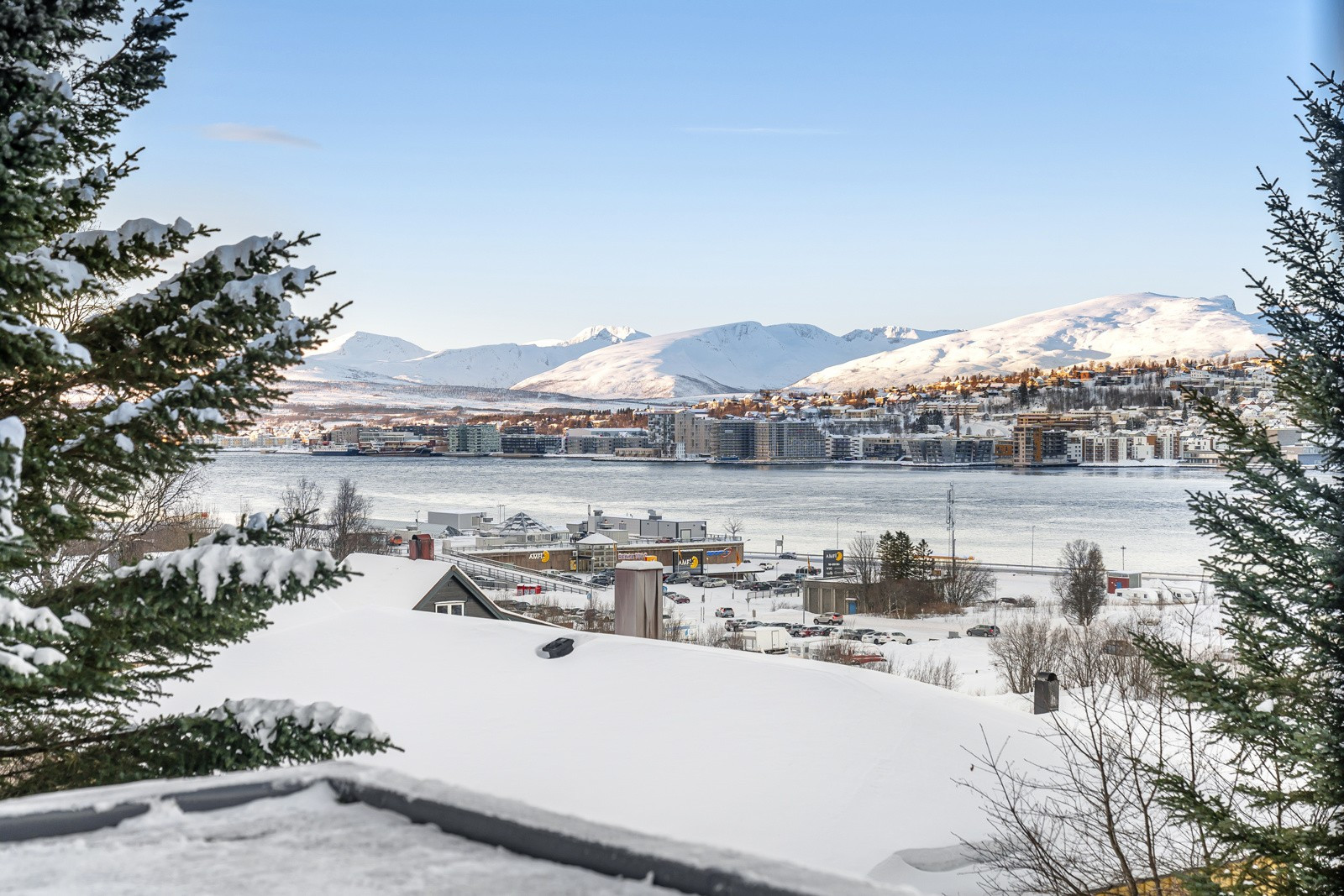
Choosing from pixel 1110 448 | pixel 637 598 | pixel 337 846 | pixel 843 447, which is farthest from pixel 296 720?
pixel 843 447

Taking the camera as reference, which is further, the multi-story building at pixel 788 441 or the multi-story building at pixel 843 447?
the multi-story building at pixel 788 441

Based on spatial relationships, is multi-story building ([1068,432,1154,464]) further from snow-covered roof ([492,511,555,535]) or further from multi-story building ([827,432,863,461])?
snow-covered roof ([492,511,555,535])

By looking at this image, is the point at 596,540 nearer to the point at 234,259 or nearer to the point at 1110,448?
the point at 234,259

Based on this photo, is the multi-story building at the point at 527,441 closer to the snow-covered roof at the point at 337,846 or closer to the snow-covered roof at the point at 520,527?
the snow-covered roof at the point at 520,527

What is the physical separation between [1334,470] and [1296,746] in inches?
67.8

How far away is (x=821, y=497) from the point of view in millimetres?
121000

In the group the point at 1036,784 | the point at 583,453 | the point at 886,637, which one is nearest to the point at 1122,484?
the point at 583,453

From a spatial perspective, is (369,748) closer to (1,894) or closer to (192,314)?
(192,314)

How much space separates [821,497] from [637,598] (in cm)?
10911

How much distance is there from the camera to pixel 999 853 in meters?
7.68

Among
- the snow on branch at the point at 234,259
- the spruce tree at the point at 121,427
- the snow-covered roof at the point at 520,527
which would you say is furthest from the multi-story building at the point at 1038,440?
the spruce tree at the point at 121,427

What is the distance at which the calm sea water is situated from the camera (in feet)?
269

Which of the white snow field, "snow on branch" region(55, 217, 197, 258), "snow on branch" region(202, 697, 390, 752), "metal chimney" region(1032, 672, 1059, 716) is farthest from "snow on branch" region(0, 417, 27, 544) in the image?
"metal chimney" region(1032, 672, 1059, 716)

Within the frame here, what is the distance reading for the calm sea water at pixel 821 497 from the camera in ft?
269
